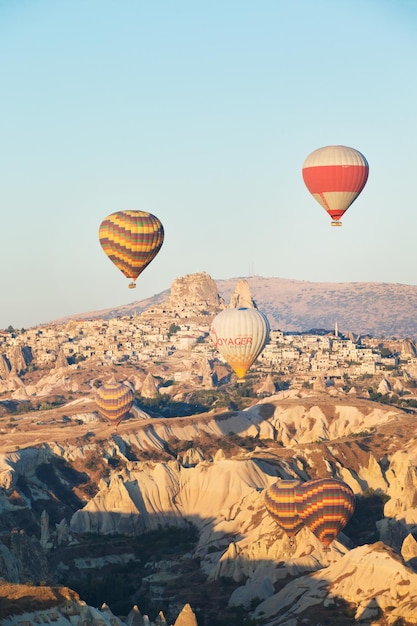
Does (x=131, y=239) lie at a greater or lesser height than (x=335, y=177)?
lesser

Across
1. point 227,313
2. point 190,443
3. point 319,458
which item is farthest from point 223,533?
point 190,443

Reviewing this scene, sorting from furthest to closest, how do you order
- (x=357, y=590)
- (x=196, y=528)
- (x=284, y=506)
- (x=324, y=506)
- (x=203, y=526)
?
(x=196, y=528)
(x=203, y=526)
(x=284, y=506)
(x=324, y=506)
(x=357, y=590)

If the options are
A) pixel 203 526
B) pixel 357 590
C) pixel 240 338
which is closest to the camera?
pixel 357 590

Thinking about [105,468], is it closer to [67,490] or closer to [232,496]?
[67,490]

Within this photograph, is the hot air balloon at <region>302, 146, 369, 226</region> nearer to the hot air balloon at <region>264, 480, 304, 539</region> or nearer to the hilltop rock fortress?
the hot air balloon at <region>264, 480, 304, 539</region>

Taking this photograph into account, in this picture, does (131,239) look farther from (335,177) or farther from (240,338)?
(335,177)

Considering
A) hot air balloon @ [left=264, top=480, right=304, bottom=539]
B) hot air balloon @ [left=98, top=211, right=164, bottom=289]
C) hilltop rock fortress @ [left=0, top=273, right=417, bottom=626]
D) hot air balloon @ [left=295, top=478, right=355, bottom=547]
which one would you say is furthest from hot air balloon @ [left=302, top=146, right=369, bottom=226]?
hilltop rock fortress @ [left=0, top=273, right=417, bottom=626]

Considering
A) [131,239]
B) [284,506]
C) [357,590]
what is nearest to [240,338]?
[131,239]
